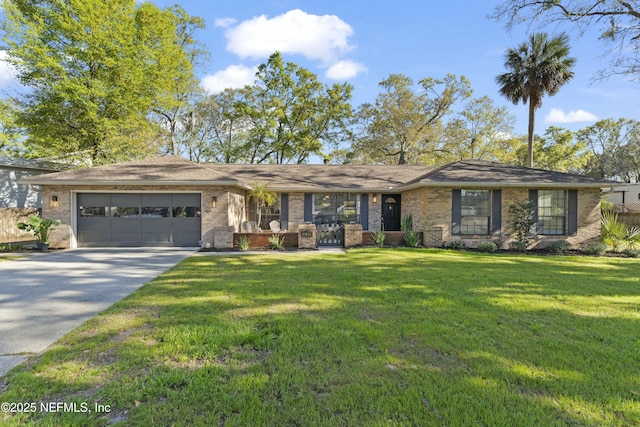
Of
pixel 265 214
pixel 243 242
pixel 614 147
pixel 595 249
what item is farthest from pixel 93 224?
pixel 614 147

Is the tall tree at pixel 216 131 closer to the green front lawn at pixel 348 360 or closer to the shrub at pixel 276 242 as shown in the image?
the shrub at pixel 276 242

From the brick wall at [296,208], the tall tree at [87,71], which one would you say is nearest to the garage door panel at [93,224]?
the brick wall at [296,208]

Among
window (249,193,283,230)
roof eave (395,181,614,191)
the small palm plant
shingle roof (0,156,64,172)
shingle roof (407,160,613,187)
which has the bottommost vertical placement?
window (249,193,283,230)

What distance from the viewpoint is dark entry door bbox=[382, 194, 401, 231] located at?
15633 mm

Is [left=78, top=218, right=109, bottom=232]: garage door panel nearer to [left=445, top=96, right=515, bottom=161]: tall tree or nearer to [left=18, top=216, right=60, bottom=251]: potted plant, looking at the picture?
[left=18, top=216, right=60, bottom=251]: potted plant

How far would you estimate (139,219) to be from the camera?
40.8ft

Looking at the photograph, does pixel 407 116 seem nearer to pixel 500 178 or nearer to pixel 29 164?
pixel 500 178

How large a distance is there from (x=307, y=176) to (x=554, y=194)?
11.1m

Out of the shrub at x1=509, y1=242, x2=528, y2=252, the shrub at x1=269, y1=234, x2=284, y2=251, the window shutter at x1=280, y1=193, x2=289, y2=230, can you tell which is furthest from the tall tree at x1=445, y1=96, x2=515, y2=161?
the shrub at x1=269, y1=234, x2=284, y2=251

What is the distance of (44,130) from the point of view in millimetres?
18516

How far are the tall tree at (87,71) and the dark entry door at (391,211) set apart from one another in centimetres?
1640

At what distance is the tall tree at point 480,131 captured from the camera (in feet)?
85.7

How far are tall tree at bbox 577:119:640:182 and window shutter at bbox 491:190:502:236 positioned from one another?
3493 cm

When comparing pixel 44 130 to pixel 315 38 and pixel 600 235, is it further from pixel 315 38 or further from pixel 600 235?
pixel 600 235
